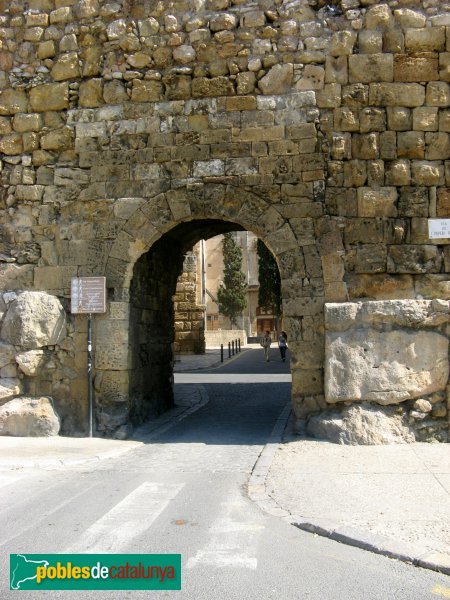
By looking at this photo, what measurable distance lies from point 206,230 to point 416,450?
5.75 m

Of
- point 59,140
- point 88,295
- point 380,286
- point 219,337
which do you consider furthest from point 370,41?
point 219,337

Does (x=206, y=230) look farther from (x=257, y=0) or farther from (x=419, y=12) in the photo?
(x=419, y=12)

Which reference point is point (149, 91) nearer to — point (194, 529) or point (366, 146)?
point (366, 146)

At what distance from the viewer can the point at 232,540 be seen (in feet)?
14.0

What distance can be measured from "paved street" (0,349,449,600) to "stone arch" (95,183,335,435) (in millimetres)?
946

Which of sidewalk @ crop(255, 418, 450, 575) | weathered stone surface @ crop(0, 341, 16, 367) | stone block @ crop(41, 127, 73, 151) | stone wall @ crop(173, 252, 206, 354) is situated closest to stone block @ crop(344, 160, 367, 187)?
sidewalk @ crop(255, 418, 450, 575)

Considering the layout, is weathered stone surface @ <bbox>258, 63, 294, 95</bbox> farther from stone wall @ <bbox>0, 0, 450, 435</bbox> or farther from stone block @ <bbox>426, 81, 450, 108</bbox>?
stone block @ <bbox>426, 81, 450, 108</bbox>

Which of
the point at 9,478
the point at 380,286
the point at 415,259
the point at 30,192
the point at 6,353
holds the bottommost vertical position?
the point at 9,478

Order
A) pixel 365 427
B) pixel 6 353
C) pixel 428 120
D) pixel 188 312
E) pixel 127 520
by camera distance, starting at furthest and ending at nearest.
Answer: pixel 188 312, pixel 6 353, pixel 428 120, pixel 365 427, pixel 127 520

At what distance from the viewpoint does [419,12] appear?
26.1 ft

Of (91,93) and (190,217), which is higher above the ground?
(91,93)

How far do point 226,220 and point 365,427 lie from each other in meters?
3.39

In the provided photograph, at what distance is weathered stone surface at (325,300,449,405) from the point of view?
744 centimetres

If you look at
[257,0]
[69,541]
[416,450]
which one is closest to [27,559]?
[69,541]
